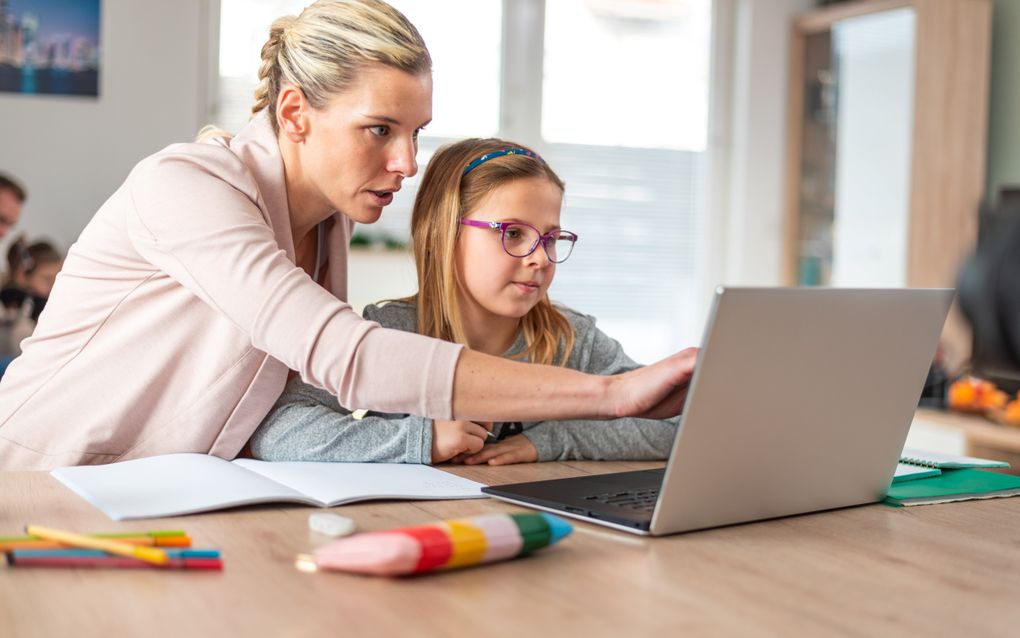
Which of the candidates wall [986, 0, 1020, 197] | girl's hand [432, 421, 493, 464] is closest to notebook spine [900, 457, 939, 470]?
girl's hand [432, 421, 493, 464]

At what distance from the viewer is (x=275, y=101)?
138 centimetres

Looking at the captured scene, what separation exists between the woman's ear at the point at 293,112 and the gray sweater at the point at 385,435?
29 centimetres

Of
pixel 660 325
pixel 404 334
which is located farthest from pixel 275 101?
pixel 660 325

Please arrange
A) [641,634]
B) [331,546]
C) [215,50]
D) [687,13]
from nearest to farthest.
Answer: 1. [641,634]
2. [331,546]
3. [215,50]
4. [687,13]

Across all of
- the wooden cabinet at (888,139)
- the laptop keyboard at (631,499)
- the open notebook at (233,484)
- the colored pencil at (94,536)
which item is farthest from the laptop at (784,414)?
the wooden cabinet at (888,139)

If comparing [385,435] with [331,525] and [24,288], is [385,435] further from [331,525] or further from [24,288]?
[24,288]

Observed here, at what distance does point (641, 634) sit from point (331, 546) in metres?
0.23

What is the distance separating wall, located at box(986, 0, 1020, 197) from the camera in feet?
12.4

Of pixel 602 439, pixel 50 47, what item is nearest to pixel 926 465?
pixel 602 439

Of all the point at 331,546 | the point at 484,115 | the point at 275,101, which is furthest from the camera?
the point at 484,115

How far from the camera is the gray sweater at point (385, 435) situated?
Result: 1233 mm

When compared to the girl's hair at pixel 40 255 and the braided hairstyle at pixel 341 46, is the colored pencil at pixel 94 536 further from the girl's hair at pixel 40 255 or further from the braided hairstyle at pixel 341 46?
the girl's hair at pixel 40 255

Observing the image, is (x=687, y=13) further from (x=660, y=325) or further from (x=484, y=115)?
(x=660, y=325)

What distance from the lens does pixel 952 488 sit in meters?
1.15
